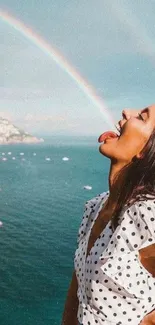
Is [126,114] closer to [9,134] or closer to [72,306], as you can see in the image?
[72,306]

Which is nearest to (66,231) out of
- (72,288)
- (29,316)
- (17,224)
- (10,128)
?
(17,224)

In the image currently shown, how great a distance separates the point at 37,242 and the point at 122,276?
4099 cm

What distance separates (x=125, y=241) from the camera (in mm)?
1477

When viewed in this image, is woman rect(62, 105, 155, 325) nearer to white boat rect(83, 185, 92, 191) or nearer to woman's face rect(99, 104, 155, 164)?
woman's face rect(99, 104, 155, 164)

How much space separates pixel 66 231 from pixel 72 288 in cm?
4393

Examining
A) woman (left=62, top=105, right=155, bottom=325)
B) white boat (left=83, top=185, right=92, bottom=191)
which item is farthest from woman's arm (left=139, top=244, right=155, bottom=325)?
white boat (left=83, top=185, right=92, bottom=191)

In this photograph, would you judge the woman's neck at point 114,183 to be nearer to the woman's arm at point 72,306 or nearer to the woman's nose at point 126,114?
the woman's nose at point 126,114

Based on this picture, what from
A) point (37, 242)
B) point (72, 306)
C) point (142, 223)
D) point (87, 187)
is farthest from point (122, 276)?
point (87, 187)

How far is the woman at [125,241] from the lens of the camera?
56.2 inches

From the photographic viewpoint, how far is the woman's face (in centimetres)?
162

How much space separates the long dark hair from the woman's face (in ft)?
Result: 0.15

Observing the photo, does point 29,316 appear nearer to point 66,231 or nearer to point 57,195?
point 66,231

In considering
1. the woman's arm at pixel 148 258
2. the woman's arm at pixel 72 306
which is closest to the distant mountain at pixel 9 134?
the woman's arm at pixel 72 306

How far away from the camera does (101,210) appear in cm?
184
